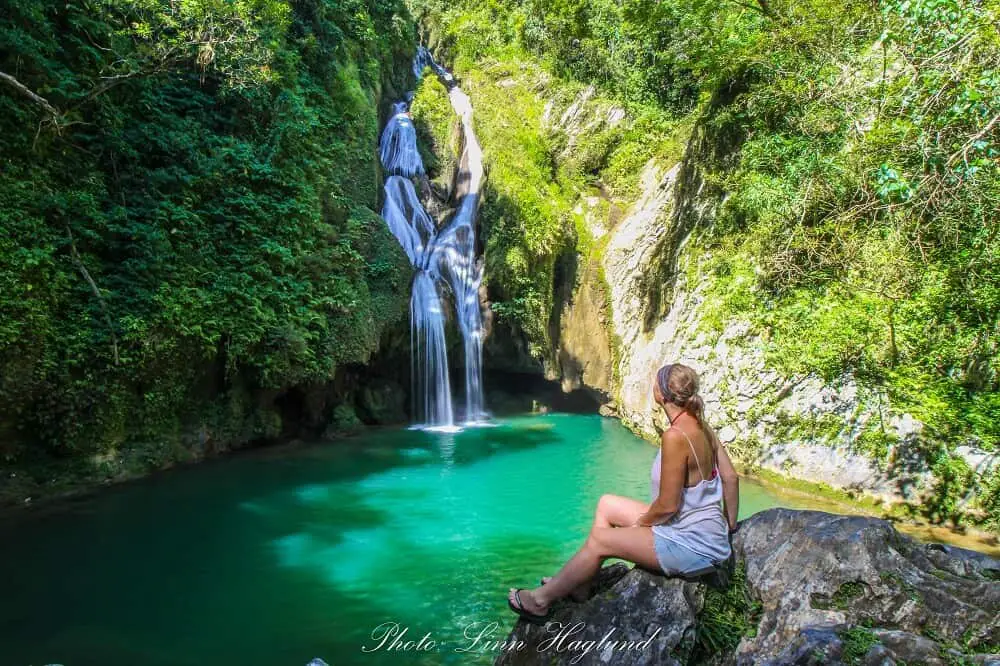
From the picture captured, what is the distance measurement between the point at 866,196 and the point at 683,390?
5.90m

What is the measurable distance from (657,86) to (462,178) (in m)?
6.91

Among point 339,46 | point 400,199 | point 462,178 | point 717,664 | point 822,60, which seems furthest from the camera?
point 462,178

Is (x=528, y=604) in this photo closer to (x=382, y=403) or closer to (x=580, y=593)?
(x=580, y=593)

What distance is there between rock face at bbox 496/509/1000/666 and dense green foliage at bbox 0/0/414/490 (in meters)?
7.70

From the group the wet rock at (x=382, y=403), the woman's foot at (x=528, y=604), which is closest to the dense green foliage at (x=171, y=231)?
the wet rock at (x=382, y=403)

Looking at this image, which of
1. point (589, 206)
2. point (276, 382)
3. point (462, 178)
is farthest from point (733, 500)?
point (462, 178)

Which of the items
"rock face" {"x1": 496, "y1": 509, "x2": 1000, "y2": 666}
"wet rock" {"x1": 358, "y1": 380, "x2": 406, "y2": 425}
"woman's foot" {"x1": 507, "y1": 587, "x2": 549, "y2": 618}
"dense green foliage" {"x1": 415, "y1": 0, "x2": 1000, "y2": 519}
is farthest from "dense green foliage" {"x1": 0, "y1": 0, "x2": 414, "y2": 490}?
"rock face" {"x1": 496, "y1": 509, "x2": 1000, "y2": 666}

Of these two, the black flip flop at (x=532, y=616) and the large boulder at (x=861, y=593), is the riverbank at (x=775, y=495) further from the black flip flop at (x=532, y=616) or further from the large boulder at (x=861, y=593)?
the black flip flop at (x=532, y=616)

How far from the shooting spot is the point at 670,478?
283cm

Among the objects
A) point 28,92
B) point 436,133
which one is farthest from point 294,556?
point 436,133

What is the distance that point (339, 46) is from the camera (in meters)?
14.6

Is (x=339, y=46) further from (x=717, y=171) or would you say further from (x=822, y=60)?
(x=822, y=60)

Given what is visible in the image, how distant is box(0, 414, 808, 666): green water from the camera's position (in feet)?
15.7

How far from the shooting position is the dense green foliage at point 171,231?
7691 millimetres
